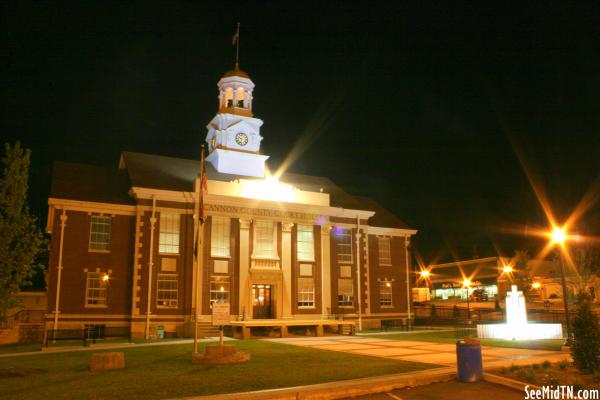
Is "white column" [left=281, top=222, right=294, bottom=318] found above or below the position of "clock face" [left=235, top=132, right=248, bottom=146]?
below

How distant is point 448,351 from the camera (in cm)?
2016

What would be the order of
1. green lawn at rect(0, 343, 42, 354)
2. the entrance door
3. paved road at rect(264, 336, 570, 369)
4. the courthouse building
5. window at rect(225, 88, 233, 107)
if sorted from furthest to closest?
window at rect(225, 88, 233, 107), the entrance door, the courthouse building, green lawn at rect(0, 343, 42, 354), paved road at rect(264, 336, 570, 369)

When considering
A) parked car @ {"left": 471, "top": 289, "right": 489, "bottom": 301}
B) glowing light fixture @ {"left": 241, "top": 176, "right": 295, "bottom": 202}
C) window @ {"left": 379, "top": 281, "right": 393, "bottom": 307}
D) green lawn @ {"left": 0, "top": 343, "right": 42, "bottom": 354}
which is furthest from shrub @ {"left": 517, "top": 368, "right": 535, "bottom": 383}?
parked car @ {"left": 471, "top": 289, "right": 489, "bottom": 301}

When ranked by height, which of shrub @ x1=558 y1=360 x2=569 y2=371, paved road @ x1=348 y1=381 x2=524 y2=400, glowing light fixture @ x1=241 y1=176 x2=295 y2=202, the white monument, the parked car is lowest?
paved road @ x1=348 y1=381 x2=524 y2=400

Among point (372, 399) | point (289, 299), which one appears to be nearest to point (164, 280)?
point (289, 299)

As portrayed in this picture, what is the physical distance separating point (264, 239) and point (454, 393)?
90.1 ft

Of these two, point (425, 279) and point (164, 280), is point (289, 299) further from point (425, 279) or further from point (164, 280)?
point (425, 279)

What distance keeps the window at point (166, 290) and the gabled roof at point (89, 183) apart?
5790 mm

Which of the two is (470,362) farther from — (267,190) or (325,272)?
(267,190)

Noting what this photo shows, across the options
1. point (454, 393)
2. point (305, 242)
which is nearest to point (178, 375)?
point (454, 393)

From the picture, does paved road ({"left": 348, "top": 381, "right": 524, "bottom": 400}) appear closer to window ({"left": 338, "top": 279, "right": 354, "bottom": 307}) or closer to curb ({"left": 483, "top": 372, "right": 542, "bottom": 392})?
curb ({"left": 483, "top": 372, "right": 542, "bottom": 392})

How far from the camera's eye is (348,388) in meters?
12.1

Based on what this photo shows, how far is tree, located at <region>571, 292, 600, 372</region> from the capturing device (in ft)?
45.5

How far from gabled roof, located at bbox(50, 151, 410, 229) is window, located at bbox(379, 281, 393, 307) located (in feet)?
16.0
